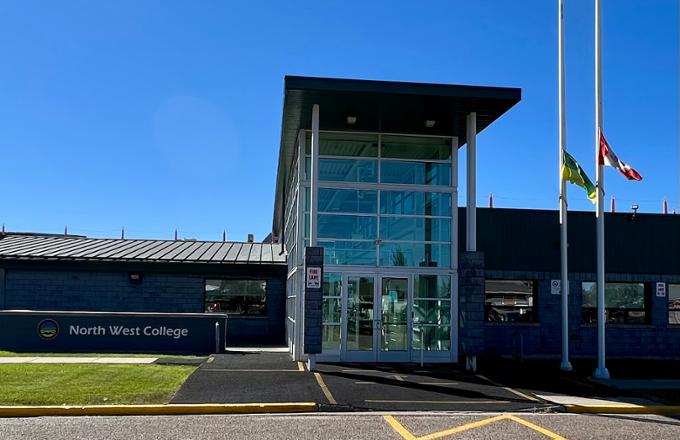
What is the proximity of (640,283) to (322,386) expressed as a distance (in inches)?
477

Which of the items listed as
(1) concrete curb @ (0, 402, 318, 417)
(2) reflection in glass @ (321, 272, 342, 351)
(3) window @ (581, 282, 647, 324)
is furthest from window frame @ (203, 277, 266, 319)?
(1) concrete curb @ (0, 402, 318, 417)

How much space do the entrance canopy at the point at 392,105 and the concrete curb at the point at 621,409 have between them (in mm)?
6777

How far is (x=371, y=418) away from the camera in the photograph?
10047 millimetres

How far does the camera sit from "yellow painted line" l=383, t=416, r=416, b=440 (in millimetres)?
8848

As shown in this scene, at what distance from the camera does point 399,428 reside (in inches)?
368

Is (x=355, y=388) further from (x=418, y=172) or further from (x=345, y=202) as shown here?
(x=418, y=172)

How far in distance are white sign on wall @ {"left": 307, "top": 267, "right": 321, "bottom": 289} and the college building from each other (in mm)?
627

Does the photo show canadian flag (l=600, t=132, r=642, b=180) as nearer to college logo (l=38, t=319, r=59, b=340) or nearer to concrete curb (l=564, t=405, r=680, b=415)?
concrete curb (l=564, t=405, r=680, b=415)

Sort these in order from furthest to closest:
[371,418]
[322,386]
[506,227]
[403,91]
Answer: [506,227], [403,91], [322,386], [371,418]

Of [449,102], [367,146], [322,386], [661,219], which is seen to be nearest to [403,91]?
[449,102]

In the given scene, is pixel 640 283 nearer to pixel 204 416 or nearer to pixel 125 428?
pixel 204 416

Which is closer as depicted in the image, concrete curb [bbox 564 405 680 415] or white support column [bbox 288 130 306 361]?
concrete curb [bbox 564 405 680 415]

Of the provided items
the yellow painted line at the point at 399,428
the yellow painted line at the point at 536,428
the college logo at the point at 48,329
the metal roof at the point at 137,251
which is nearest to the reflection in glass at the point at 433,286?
the yellow painted line at the point at 536,428

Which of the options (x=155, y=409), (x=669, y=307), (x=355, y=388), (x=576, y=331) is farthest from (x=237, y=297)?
(x=155, y=409)
